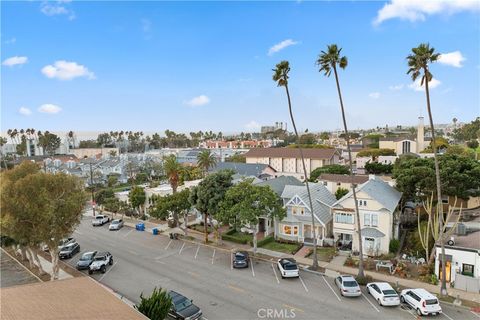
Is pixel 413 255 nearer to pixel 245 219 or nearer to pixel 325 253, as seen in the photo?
pixel 325 253

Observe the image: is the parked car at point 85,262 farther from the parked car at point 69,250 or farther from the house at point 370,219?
the house at point 370,219

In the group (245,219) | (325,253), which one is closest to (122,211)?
(245,219)

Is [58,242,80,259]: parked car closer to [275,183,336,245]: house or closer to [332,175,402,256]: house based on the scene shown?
[275,183,336,245]: house

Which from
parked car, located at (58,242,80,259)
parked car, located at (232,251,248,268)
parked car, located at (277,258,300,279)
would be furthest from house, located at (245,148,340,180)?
parked car, located at (277,258,300,279)

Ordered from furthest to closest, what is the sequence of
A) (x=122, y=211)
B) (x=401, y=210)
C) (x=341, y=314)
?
1. (x=122, y=211)
2. (x=401, y=210)
3. (x=341, y=314)

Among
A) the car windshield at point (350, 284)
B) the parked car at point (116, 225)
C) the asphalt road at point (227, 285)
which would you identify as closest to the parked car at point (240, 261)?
the asphalt road at point (227, 285)

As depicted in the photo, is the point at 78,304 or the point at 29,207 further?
the point at 29,207
